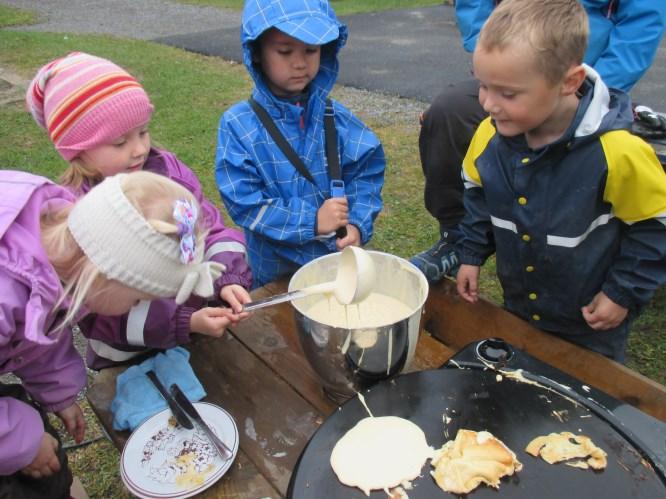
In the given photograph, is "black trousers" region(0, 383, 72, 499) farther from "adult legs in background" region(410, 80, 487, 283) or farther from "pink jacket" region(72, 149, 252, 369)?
"adult legs in background" region(410, 80, 487, 283)

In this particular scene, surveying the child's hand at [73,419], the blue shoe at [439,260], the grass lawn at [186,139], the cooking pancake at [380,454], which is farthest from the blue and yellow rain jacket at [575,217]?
the child's hand at [73,419]

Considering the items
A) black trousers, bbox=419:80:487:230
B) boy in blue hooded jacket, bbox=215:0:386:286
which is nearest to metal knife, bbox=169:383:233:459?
boy in blue hooded jacket, bbox=215:0:386:286

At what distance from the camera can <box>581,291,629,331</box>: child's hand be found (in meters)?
1.62

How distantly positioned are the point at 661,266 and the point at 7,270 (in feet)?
5.43

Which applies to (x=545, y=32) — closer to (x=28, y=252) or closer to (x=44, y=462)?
(x=28, y=252)

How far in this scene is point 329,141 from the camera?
6.95 feet

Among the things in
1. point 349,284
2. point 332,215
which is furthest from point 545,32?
point 332,215

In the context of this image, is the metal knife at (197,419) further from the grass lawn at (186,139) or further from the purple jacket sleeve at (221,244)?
the grass lawn at (186,139)

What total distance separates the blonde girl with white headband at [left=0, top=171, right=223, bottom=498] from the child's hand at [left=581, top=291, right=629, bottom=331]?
113 centimetres

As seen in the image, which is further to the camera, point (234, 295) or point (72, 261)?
point (234, 295)

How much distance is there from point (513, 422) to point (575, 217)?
2.31 feet

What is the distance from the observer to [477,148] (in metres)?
1.82

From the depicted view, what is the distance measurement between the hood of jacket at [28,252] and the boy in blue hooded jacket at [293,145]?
0.72 metres

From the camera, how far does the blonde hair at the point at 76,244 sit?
122 cm
